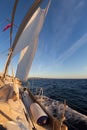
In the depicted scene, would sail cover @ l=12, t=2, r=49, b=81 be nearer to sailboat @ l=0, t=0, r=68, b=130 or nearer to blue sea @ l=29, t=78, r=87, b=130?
sailboat @ l=0, t=0, r=68, b=130

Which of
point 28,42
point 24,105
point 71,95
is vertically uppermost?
point 28,42

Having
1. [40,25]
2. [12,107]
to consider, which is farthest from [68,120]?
[40,25]

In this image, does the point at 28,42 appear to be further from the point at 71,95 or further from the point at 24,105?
the point at 71,95

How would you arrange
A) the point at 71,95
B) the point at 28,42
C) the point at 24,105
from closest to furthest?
the point at 24,105
the point at 28,42
the point at 71,95

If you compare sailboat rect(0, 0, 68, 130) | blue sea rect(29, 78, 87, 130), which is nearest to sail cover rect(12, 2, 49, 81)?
sailboat rect(0, 0, 68, 130)

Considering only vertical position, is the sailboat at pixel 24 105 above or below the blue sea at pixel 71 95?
above

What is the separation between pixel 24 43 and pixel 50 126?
279 inches

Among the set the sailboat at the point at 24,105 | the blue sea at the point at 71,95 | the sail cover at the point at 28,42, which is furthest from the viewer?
the blue sea at the point at 71,95

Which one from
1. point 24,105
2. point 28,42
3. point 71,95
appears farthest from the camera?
point 71,95

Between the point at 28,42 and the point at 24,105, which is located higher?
the point at 28,42

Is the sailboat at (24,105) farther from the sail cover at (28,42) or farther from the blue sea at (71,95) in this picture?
the blue sea at (71,95)

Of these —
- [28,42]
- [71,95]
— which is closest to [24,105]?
[28,42]

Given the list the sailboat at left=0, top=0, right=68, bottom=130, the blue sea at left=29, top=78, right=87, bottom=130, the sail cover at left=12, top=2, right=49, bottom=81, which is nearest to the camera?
the sailboat at left=0, top=0, right=68, bottom=130

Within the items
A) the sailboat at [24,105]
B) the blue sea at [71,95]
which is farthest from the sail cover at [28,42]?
the blue sea at [71,95]
